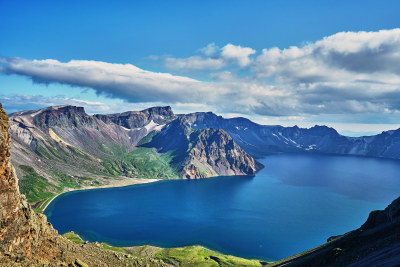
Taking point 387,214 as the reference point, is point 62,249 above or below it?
below

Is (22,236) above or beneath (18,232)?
beneath

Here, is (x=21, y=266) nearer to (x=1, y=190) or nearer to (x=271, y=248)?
(x=1, y=190)

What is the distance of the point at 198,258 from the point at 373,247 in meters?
104

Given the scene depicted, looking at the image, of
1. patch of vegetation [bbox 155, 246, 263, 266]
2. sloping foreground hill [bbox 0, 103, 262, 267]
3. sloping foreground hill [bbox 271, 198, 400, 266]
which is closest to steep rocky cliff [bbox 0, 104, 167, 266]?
sloping foreground hill [bbox 0, 103, 262, 267]

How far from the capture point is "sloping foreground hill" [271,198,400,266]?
197 feet

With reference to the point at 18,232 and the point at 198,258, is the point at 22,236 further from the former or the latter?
the point at 198,258

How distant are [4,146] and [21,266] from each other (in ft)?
82.6

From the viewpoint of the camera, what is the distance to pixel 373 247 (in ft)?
236

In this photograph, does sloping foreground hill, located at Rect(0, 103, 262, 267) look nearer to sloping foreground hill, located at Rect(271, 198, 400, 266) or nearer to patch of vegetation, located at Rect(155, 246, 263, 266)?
sloping foreground hill, located at Rect(271, 198, 400, 266)

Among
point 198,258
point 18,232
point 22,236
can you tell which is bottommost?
point 198,258

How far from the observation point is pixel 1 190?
56.2 m

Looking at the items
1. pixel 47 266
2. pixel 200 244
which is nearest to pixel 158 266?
pixel 47 266

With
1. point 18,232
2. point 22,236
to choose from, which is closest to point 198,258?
point 22,236

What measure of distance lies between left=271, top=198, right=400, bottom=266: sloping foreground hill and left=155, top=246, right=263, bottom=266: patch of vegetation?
6330 cm
